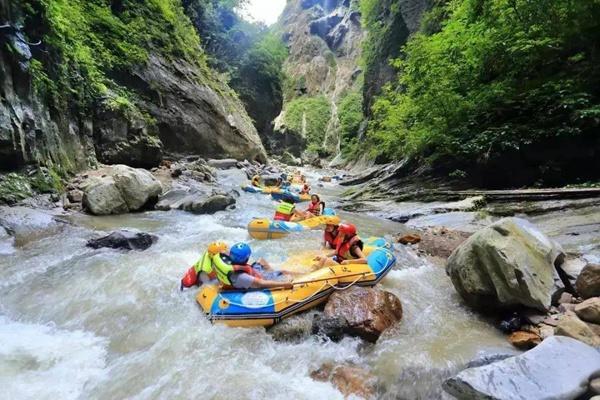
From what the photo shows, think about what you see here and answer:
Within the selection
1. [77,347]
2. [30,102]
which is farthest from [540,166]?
[30,102]

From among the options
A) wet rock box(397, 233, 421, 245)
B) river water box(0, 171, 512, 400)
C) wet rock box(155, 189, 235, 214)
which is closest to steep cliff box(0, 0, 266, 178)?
wet rock box(155, 189, 235, 214)

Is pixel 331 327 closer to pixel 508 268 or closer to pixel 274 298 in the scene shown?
pixel 274 298

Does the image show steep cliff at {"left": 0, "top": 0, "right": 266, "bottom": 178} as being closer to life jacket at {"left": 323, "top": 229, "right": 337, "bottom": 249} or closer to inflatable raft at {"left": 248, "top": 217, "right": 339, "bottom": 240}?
inflatable raft at {"left": 248, "top": 217, "right": 339, "bottom": 240}

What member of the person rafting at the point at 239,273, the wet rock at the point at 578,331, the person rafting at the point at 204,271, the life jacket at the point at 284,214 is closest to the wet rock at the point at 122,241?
the person rafting at the point at 204,271

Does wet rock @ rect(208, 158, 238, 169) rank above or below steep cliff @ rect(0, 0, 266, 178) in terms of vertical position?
below

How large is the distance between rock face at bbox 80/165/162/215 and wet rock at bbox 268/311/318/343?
6.76 meters

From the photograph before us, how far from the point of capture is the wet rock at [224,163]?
1966cm

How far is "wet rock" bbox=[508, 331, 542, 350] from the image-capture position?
369 centimetres

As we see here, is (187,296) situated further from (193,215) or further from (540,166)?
(540,166)

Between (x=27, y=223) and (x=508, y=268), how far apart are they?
26.9ft

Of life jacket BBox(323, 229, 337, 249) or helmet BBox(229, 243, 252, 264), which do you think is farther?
life jacket BBox(323, 229, 337, 249)

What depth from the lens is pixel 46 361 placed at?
3838 mm

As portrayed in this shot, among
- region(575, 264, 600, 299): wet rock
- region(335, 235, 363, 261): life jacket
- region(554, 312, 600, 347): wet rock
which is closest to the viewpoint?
region(554, 312, 600, 347): wet rock

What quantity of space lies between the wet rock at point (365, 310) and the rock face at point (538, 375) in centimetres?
125
